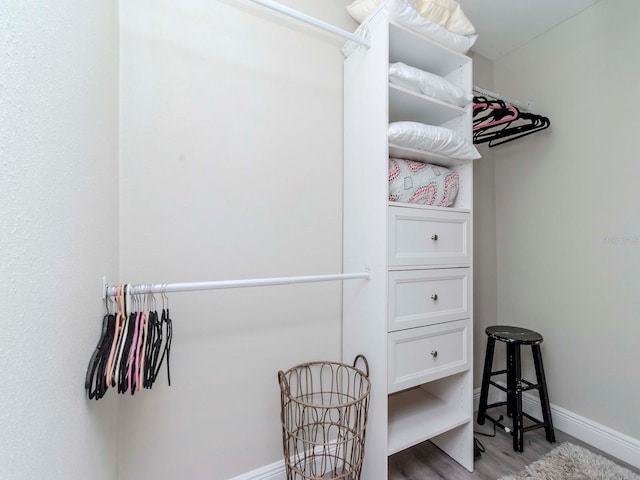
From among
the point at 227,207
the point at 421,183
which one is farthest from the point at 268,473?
the point at 421,183

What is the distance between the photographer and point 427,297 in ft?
4.52

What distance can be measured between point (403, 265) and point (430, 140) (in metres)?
0.60

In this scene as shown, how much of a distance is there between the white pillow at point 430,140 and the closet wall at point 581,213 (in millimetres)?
861

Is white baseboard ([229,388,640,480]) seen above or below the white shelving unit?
below

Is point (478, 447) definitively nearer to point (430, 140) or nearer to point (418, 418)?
point (418, 418)

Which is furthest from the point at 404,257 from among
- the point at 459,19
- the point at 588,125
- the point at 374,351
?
the point at 588,125

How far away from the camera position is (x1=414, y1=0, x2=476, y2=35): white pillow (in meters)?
1.38

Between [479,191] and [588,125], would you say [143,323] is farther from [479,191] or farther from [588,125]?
[588,125]

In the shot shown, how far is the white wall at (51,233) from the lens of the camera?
1.17 feet

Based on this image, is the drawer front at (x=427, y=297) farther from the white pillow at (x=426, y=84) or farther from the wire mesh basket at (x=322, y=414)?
the white pillow at (x=426, y=84)

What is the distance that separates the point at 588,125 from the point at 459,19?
1046 millimetres

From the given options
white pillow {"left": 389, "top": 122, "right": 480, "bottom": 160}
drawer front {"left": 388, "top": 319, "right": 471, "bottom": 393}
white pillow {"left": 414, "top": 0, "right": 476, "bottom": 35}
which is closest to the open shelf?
white pillow {"left": 389, "top": 122, "right": 480, "bottom": 160}

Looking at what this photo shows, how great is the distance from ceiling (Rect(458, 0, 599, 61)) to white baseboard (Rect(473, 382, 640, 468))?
2.47 meters

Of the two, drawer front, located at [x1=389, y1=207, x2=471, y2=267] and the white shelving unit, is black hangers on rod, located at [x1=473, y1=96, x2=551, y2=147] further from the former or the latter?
drawer front, located at [x1=389, y1=207, x2=471, y2=267]
